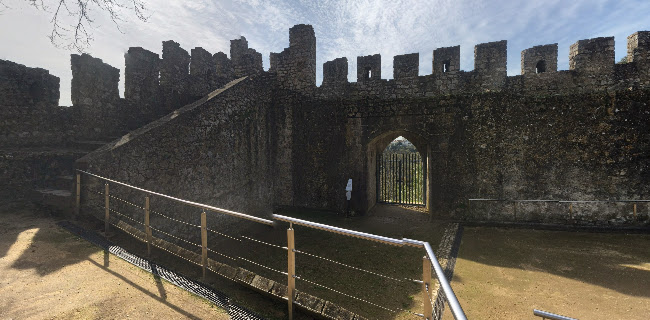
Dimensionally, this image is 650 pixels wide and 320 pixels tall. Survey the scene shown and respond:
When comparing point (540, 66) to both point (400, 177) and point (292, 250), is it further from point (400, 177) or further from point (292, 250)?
point (292, 250)

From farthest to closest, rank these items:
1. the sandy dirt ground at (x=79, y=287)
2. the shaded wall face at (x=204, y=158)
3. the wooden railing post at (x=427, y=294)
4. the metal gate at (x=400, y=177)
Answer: the metal gate at (x=400, y=177), the shaded wall face at (x=204, y=158), the sandy dirt ground at (x=79, y=287), the wooden railing post at (x=427, y=294)

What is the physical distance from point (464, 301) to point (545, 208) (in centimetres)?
558

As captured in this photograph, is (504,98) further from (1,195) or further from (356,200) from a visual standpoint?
(1,195)

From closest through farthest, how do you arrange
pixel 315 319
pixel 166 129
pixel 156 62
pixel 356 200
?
pixel 315 319, pixel 166 129, pixel 156 62, pixel 356 200

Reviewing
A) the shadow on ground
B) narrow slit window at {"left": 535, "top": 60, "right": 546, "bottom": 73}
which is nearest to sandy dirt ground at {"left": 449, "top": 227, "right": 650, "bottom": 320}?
the shadow on ground

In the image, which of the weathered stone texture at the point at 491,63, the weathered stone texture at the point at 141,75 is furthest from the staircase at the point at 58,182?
the weathered stone texture at the point at 491,63

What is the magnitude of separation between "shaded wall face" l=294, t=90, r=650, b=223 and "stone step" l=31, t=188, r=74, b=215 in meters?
7.01

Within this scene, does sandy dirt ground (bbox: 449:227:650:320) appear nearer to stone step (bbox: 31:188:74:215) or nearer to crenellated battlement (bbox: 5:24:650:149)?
crenellated battlement (bbox: 5:24:650:149)

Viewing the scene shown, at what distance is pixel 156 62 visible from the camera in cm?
935

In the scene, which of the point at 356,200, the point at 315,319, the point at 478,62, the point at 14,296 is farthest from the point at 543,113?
the point at 14,296

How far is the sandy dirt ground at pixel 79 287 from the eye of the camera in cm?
278

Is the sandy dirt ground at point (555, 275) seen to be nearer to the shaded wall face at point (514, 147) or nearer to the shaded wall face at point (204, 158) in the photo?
the shaded wall face at point (514, 147)

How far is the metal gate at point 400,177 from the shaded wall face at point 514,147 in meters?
2.22

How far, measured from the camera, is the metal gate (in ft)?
39.2
